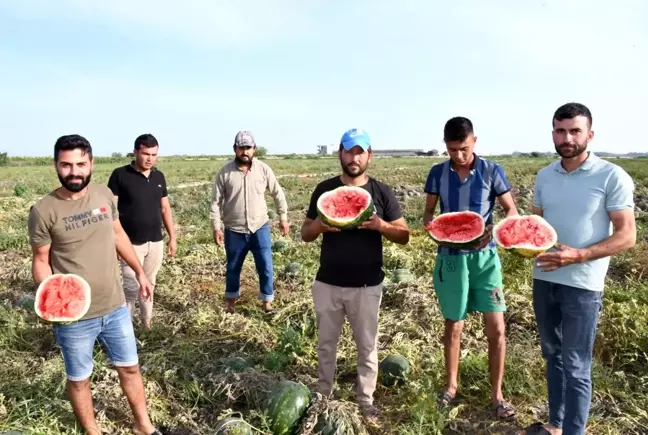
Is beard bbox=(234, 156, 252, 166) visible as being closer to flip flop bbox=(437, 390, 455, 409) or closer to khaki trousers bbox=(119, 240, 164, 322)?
khaki trousers bbox=(119, 240, 164, 322)

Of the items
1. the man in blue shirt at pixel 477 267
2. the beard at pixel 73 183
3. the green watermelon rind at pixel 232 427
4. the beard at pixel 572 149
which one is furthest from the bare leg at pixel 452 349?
the beard at pixel 73 183

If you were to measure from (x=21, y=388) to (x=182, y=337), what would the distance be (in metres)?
1.58

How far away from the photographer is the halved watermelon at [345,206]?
3381 mm

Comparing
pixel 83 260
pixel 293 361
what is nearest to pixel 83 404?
pixel 83 260

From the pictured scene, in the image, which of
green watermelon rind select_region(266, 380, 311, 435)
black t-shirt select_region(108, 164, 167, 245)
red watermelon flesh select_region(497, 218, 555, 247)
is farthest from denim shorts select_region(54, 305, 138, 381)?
red watermelon flesh select_region(497, 218, 555, 247)

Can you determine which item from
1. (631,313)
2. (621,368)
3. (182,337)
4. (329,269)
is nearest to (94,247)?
(329,269)

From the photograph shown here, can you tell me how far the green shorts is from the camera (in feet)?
12.2

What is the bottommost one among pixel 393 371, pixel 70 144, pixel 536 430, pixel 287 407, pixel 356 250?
pixel 536 430

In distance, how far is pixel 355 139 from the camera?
342cm

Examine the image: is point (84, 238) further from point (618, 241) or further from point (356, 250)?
point (618, 241)

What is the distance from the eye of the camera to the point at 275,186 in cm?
582

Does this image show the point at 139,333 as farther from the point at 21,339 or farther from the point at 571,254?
the point at 571,254

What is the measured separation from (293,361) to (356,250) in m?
1.68

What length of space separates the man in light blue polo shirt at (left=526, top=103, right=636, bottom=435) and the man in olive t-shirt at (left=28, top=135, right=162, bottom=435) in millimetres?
2896
